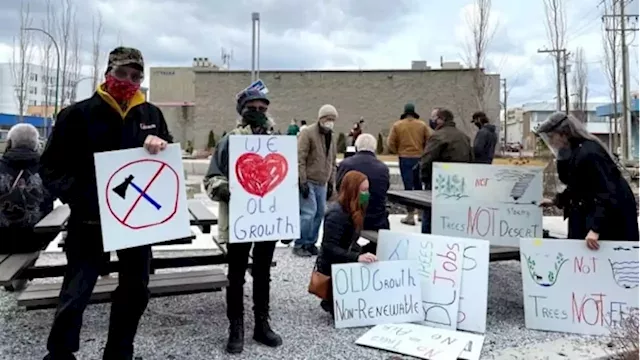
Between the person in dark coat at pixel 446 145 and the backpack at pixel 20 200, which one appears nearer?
the backpack at pixel 20 200

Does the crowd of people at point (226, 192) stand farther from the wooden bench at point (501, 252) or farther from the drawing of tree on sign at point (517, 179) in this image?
the drawing of tree on sign at point (517, 179)

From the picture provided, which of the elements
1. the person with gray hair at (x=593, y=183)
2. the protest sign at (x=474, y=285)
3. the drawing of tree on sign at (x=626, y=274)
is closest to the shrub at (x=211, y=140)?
the protest sign at (x=474, y=285)

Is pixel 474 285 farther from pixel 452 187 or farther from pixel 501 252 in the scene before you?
pixel 452 187

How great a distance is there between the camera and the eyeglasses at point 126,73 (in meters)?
2.87

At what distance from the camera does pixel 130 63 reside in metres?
2.88

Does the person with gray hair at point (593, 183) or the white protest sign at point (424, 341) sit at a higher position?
the person with gray hair at point (593, 183)

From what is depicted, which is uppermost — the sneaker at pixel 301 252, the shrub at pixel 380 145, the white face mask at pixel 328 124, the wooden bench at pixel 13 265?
the shrub at pixel 380 145

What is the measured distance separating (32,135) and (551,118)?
402cm

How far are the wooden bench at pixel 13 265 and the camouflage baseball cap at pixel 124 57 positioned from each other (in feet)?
5.11

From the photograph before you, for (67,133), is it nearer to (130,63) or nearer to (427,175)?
(130,63)

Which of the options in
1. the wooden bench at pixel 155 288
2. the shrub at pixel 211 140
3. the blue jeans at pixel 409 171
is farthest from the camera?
the shrub at pixel 211 140

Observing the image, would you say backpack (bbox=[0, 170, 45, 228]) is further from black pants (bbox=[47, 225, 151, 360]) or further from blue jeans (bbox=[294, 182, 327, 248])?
blue jeans (bbox=[294, 182, 327, 248])

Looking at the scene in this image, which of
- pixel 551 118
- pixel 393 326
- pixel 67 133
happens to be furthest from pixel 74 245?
pixel 551 118

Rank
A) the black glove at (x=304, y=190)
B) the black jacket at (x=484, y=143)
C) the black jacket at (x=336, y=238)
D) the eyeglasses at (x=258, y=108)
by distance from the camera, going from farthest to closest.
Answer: the black jacket at (x=484, y=143), the black glove at (x=304, y=190), the black jacket at (x=336, y=238), the eyeglasses at (x=258, y=108)
